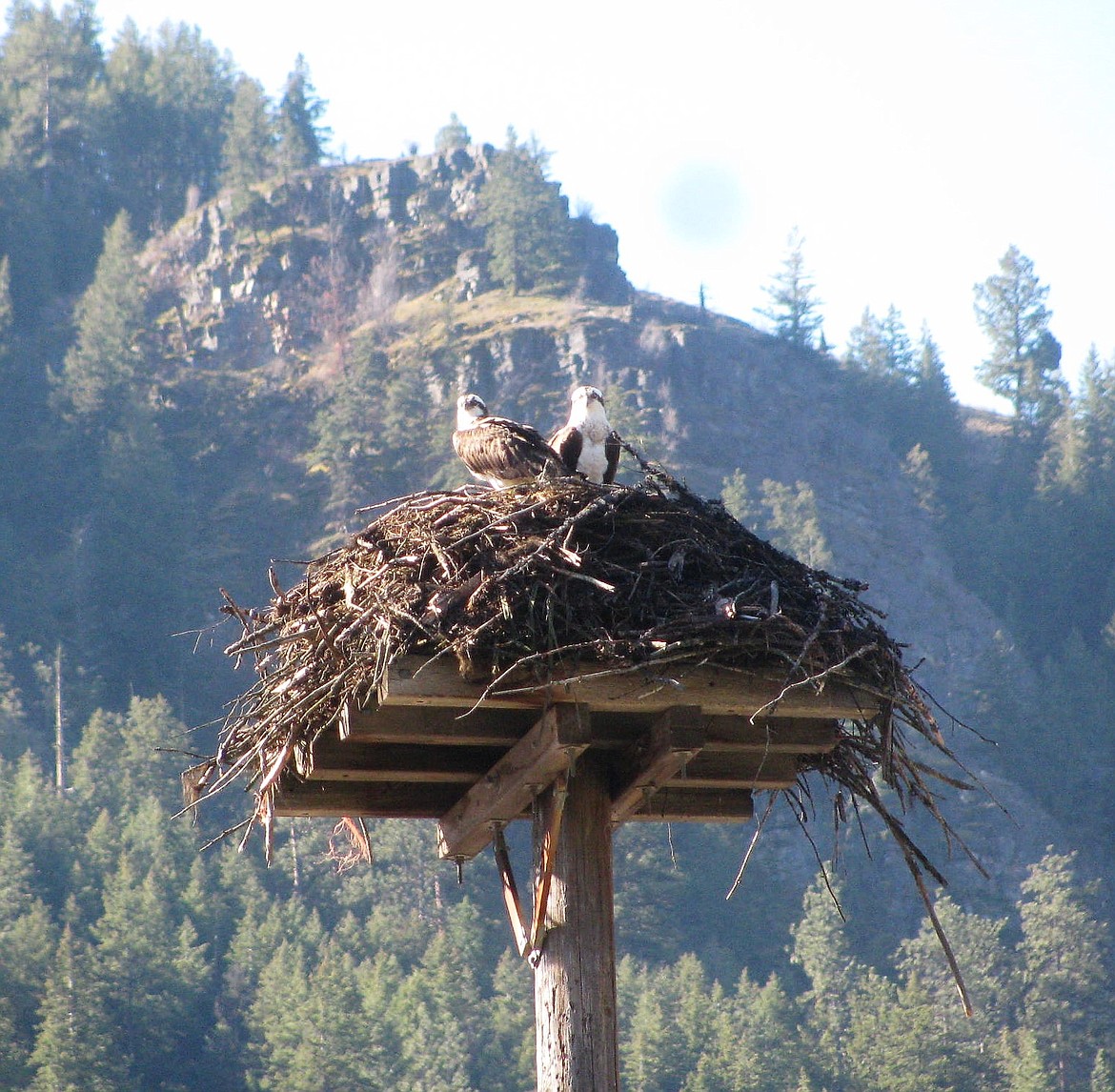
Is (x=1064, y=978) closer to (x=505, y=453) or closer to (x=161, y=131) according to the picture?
(x=505, y=453)

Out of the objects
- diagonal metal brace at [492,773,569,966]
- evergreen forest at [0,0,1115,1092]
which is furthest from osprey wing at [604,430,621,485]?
evergreen forest at [0,0,1115,1092]

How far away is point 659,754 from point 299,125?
10791cm

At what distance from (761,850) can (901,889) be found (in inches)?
229

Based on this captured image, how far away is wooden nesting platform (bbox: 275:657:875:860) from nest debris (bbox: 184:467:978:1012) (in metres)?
0.09

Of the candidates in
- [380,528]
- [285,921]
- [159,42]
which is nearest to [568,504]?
[380,528]

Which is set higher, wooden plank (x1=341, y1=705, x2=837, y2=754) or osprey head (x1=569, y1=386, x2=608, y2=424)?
osprey head (x1=569, y1=386, x2=608, y2=424)

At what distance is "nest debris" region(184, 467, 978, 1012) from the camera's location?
19.2 ft

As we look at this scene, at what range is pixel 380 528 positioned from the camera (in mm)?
6957

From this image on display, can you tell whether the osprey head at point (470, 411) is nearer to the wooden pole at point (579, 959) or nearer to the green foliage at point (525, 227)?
the wooden pole at point (579, 959)

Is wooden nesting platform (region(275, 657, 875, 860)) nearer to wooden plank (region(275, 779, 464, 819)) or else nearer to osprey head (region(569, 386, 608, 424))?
wooden plank (region(275, 779, 464, 819))

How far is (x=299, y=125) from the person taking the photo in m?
109

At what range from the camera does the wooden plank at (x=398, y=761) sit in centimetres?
655

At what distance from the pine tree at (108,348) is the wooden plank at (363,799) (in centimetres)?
8417

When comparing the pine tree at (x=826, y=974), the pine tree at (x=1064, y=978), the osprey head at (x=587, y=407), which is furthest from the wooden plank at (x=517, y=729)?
the pine tree at (x=1064, y=978)
